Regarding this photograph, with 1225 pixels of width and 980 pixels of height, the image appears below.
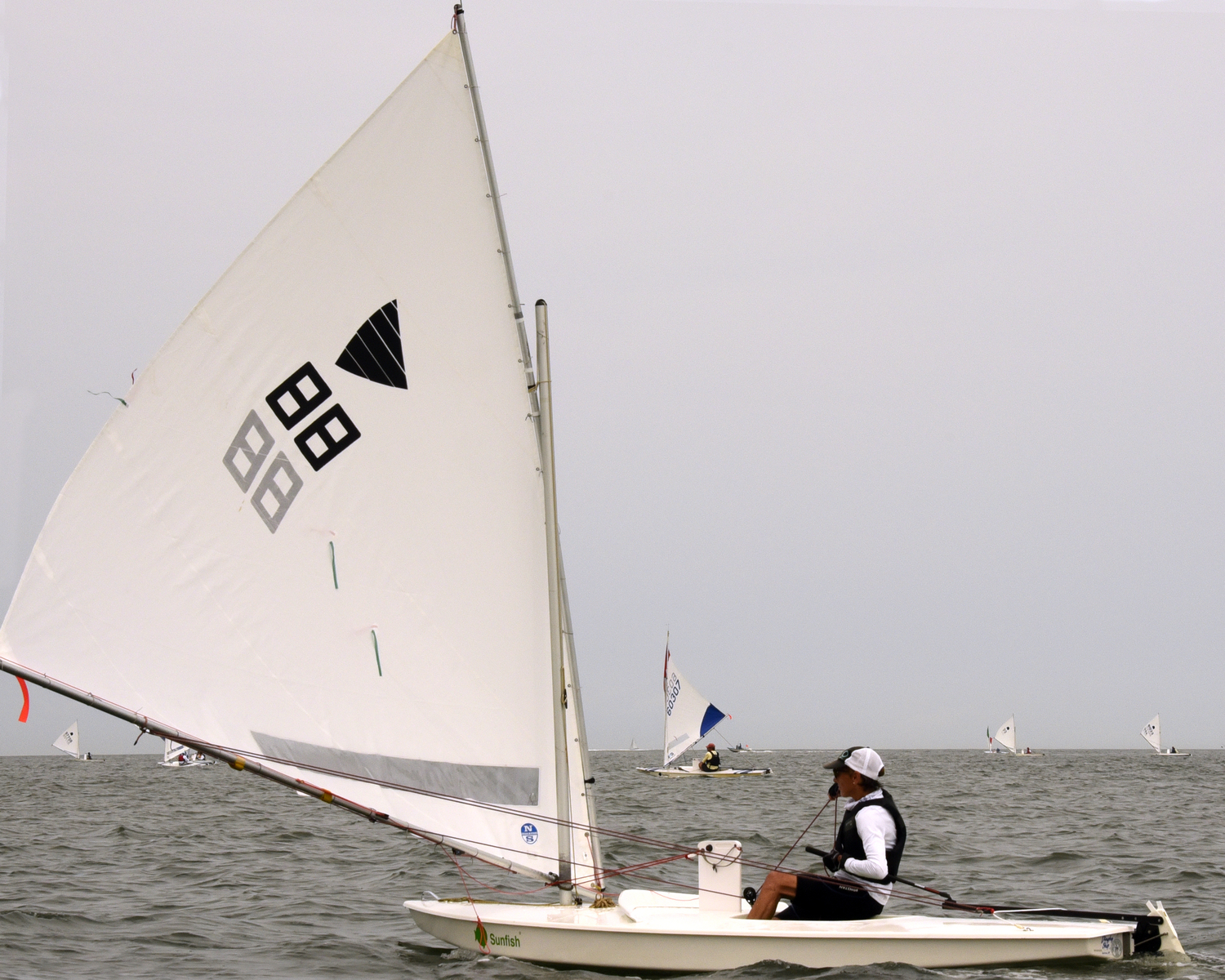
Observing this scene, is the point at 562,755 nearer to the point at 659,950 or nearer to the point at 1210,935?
the point at 659,950

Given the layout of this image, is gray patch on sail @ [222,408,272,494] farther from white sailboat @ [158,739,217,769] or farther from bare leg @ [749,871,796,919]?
white sailboat @ [158,739,217,769]

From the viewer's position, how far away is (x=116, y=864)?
16844 millimetres

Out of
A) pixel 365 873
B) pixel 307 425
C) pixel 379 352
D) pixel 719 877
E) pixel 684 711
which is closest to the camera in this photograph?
pixel 307 425

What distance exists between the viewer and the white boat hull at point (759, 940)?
8.38 metres

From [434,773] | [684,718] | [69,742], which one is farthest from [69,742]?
[434,773]

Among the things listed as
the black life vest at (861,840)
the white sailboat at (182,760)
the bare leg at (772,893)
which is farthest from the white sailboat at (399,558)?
the white sailboat at (182,760)

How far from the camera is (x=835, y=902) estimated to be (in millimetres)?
8922

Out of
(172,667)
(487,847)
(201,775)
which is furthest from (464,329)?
(201,775)

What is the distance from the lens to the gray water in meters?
9.79

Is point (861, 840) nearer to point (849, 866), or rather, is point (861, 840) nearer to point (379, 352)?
point (849, 866)

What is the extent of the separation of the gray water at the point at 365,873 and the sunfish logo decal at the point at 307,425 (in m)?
3.74

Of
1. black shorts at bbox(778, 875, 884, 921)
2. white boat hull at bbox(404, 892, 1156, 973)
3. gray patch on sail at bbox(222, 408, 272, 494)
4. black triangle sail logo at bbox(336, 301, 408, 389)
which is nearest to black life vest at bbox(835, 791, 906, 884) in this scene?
black shorts at bbox(778, 875, 884, 921)

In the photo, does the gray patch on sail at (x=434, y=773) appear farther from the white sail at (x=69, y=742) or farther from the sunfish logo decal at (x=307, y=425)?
the white sail at (x=69, y=742)

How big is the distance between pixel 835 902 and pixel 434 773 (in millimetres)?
3087
